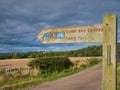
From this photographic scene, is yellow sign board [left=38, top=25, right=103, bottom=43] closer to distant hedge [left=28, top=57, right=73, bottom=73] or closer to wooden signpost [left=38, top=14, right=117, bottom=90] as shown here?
wooden signpost [left=38, top=14, right=117, bottom=90]

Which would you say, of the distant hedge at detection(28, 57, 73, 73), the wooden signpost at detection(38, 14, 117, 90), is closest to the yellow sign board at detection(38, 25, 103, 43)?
the wooden signpost at detection(38, 14, 117, 90)

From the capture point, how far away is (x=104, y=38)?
4.80 metres

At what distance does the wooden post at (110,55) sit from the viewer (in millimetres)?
4734

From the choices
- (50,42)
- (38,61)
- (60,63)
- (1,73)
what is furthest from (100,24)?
(60,63)

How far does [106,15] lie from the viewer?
16.2 ft

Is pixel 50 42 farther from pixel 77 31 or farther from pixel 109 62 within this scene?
pixel 109 62

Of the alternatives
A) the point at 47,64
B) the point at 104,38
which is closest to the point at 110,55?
the point at 104,38

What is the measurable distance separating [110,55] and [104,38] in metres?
0.31

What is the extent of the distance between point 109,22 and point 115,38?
1.00ft

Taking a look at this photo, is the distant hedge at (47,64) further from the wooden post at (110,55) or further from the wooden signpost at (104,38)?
the wooden post at (110,55)

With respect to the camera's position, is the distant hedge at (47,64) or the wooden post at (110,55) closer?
the wooden post at (110,55)

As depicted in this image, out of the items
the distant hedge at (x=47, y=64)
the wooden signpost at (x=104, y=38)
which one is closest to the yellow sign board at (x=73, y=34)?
the wooden signpost at (x=104, y=38)

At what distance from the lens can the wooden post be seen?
4.73 m

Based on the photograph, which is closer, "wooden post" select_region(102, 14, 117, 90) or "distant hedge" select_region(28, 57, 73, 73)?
"wooden post" select_region(102, 14, 117, 90)
